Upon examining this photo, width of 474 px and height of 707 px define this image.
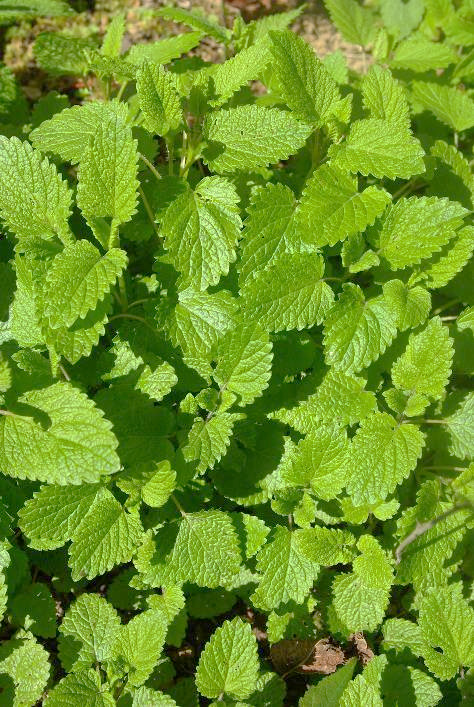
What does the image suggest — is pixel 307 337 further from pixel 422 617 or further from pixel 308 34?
pixel 308 34

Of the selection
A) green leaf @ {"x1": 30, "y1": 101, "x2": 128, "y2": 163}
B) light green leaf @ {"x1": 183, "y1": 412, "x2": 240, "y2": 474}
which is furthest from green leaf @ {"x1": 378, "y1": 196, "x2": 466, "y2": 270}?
green leaf @ {"x1": 30, "y1": 101, "x2": 128, "y2": 163}

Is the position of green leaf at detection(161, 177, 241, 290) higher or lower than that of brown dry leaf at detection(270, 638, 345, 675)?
higher

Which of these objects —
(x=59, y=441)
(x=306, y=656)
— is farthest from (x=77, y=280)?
(x=306, y=656)

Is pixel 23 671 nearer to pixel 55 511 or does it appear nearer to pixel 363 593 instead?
pixel 55 511

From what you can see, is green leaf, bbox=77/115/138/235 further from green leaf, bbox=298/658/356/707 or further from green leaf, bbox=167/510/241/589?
green leaf, bbox=298/658/356/707

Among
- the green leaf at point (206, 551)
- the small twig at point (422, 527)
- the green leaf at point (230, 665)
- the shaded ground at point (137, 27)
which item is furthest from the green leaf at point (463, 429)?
the shaded ground at point (137, 27)
